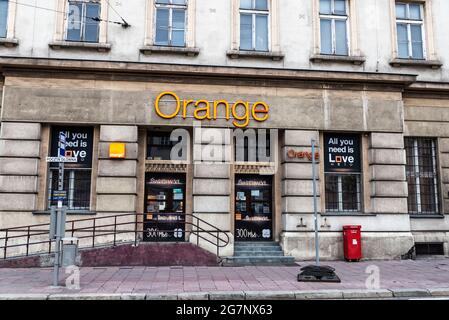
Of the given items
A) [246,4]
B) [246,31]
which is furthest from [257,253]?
[246,4]

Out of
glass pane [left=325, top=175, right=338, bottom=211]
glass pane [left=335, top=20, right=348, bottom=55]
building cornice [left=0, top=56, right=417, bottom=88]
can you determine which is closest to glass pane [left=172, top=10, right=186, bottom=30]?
building cornice [left=0, top=56, right=417, bottom=88]

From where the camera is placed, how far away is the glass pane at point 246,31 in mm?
15164

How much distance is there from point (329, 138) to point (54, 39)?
1020 centimetres

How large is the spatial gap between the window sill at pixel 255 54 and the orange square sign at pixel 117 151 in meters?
4.90

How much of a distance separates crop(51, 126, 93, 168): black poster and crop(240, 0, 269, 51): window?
6.37m

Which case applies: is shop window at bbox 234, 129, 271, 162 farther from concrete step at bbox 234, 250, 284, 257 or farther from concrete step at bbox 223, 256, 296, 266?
concrete step at bbox 223, 256, 296, 266

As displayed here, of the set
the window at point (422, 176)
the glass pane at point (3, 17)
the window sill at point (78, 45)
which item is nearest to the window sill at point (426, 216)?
the window at point (422, 176)

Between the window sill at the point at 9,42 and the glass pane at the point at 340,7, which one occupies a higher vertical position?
the glass pane at the point at 340,7

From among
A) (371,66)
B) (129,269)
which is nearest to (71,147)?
(129,269)

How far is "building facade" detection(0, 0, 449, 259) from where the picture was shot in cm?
1384

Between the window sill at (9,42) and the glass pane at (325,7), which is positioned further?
the glass pane at (325,7)

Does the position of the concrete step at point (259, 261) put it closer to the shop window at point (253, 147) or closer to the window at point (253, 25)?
the shop window at point (253, 147)

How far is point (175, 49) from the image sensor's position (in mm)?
14531

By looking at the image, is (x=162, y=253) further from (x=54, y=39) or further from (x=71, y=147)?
(x=54, y=39)
